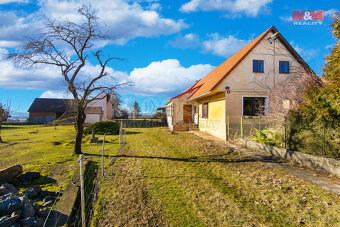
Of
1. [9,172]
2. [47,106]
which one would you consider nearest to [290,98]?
[9,172]

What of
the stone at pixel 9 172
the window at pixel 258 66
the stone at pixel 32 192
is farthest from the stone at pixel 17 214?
the window at pixel 258 66

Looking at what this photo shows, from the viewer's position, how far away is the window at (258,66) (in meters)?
12.4

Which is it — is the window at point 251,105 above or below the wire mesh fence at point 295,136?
above

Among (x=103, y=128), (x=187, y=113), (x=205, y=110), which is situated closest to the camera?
(x=205, y=110)

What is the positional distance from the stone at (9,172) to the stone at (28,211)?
9.24ft

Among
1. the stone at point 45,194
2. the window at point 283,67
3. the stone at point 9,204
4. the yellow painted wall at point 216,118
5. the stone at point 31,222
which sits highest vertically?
the window at point 283,67

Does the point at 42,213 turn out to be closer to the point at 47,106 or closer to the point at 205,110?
the point at 205,110

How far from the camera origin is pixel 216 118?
538 inches

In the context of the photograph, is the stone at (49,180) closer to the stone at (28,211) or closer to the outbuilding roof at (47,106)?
the stone at (28,211)

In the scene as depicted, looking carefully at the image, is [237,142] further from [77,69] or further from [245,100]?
[77,69]

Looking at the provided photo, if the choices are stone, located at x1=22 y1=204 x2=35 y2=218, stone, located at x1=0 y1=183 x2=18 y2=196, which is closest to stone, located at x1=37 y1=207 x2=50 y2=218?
stone, located at x1=22 y1=204 x2=35 y2=218

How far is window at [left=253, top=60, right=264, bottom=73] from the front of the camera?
40.8 ft

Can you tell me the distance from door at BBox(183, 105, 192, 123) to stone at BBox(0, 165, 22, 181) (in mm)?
16038

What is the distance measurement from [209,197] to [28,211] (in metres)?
3.70
